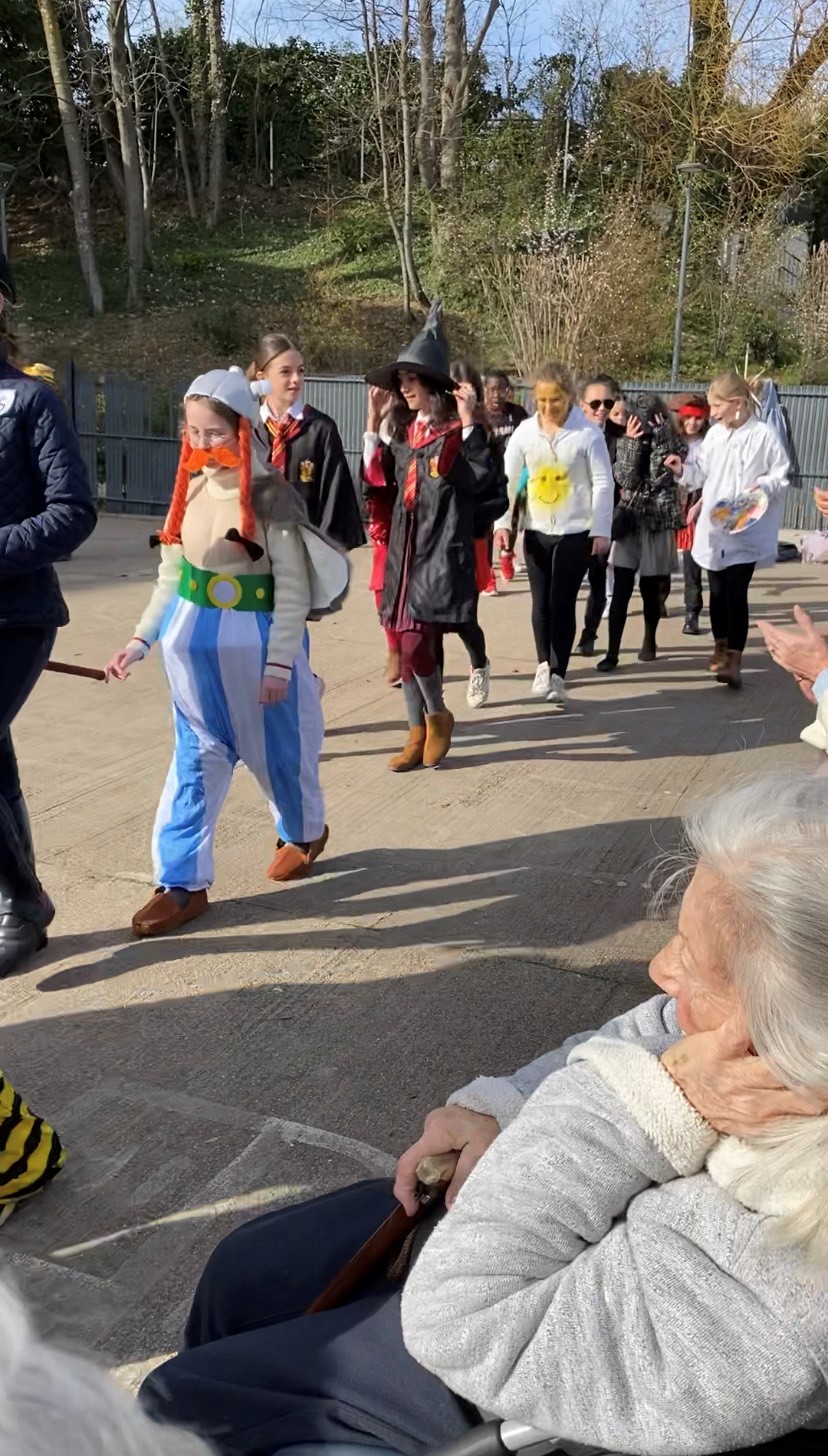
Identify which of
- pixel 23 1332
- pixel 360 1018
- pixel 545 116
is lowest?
pixel 360 1018

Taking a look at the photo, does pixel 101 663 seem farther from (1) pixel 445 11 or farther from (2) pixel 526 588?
(1) pixel 445 11

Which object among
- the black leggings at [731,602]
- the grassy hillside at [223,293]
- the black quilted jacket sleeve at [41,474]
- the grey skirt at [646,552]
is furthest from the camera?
the grassy hillside at [223,293]

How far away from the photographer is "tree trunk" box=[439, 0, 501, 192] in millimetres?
28359

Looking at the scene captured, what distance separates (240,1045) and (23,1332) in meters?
2.61

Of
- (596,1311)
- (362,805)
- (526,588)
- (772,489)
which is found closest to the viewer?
(596,1311)

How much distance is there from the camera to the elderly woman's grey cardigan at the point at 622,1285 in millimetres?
1252

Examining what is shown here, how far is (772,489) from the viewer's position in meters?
7.36

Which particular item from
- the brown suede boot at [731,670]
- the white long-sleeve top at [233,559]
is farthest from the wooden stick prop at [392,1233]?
the brown suede boot at [731,670]

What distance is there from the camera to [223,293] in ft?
96.5

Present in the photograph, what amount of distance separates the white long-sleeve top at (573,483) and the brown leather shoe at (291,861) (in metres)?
3.15

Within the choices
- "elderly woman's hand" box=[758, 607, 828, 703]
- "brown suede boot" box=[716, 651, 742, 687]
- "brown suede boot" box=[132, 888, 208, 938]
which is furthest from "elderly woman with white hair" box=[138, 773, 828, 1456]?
"brown suede boot" box=[716, 651, 742, 687]

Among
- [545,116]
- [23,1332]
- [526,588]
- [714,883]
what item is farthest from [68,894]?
[545,116]

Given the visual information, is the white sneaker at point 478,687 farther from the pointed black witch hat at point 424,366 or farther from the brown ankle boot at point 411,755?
the pointed black witch hat at point 424,366

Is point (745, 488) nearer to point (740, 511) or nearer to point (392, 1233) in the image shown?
point (740, 511)
